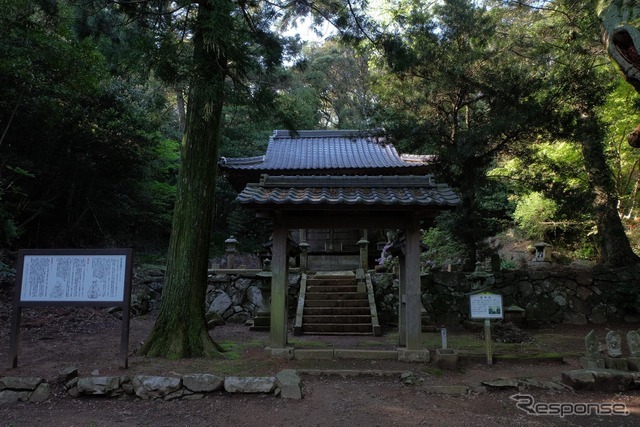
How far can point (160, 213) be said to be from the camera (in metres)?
16.6

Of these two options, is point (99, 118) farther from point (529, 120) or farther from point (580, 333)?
point (580, 333)

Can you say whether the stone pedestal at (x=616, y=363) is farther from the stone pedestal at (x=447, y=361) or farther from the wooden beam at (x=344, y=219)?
the wooden beam at (x=344, y=219)

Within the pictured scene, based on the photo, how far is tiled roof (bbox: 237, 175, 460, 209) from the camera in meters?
5.91

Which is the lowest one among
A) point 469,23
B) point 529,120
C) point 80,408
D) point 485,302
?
point 80,408

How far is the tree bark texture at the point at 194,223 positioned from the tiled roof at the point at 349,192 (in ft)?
2.50

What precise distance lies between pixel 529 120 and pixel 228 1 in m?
6.86

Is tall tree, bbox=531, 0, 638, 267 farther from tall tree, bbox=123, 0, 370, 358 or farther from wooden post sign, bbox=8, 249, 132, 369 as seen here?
wooden post sign, bbox=8, 249, 132, 369

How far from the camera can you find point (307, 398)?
4562 mm

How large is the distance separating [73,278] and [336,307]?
20.4 feet

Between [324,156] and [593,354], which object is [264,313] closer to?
[324,156]

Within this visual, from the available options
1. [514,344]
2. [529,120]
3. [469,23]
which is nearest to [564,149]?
[529,120]

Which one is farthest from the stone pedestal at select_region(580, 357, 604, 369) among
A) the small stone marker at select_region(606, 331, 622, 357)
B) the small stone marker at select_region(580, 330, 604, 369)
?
the small stone marker at select_region(606, 331, 622, 357)

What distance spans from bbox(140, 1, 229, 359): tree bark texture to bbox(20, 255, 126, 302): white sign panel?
890mm

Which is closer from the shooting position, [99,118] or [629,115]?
[629,115]
